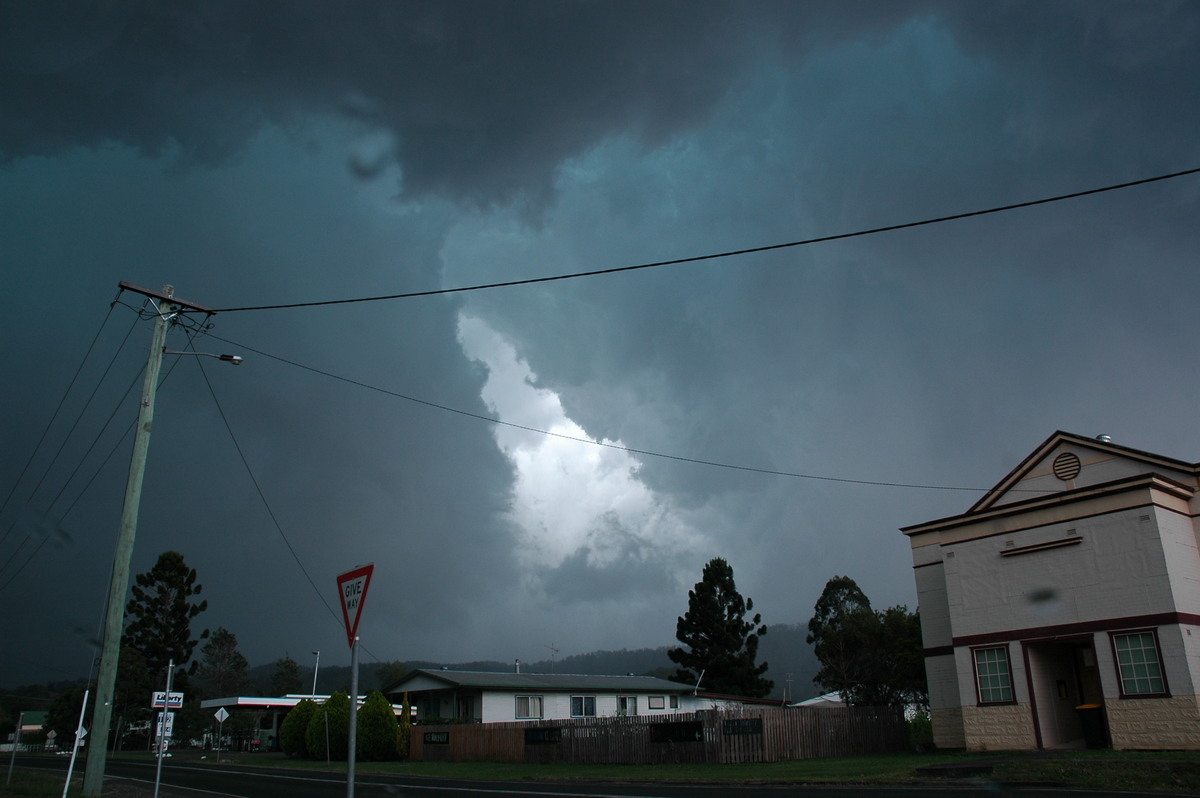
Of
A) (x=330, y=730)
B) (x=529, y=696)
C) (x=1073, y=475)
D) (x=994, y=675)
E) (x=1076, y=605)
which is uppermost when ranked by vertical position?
(x=1073, y=475)

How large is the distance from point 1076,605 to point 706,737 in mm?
13510

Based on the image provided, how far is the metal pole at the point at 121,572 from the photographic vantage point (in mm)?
15336

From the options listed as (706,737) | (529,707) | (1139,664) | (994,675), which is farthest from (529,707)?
(1139,664)

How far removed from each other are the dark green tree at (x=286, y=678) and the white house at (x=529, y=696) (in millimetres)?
87293

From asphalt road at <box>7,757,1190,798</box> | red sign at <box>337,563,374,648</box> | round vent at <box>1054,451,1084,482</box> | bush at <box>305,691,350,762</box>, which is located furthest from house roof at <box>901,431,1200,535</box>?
bush at <box>305,691,350,762</box>

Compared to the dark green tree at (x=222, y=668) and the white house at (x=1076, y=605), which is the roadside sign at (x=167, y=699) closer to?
the white house at (x=1076, y=605)

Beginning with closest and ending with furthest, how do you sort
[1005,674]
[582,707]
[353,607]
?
[353,607] < [1005,674] < [582,707]

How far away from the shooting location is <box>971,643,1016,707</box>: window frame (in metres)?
25.5

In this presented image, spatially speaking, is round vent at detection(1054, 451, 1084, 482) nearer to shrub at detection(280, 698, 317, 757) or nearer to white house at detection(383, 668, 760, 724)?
white house at detection(383, 668, 760, 724)

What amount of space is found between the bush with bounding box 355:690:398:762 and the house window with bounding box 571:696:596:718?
986 cm

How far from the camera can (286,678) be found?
130 m

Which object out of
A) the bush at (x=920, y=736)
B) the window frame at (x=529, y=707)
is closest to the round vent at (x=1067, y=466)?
the bush at (x=920, y=736)

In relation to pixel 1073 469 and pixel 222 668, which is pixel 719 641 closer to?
pixel 1073 469

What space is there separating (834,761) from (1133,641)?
9.89m
